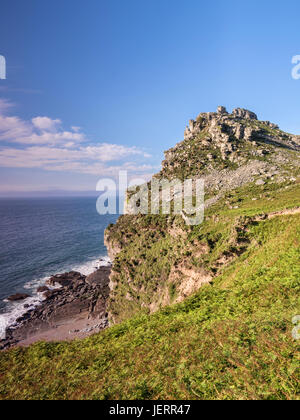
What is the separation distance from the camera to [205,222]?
32719 millimetres

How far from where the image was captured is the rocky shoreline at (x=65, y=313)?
42438 mm

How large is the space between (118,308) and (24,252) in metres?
70.3

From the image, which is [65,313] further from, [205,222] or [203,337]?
[203,337]

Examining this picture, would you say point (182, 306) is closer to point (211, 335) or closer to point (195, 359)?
point (211, 335)

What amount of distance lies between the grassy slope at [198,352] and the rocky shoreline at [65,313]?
1300 inches

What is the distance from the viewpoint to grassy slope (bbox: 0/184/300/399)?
6727mm

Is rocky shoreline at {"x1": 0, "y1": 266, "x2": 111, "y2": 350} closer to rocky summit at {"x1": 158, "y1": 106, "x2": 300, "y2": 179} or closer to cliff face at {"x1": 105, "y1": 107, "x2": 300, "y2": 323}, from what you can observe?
cliff face at {"x1": 105, "y1": 107, "x2": 300, "y2": 323}

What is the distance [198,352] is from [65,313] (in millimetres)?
53170

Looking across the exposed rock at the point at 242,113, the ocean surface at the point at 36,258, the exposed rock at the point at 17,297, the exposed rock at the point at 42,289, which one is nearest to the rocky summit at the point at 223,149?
the exposed rock at the point at 242,113

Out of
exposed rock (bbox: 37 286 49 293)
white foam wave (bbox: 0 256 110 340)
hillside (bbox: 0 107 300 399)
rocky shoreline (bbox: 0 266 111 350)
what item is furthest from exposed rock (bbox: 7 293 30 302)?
hillside (bbox: 0 107 300 399)

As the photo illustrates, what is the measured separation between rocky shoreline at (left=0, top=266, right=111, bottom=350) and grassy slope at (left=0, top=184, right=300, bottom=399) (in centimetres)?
3303

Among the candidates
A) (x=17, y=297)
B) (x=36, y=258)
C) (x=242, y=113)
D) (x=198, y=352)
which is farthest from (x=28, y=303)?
(x=242, y=113)

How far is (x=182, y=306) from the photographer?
1603 centimetres
